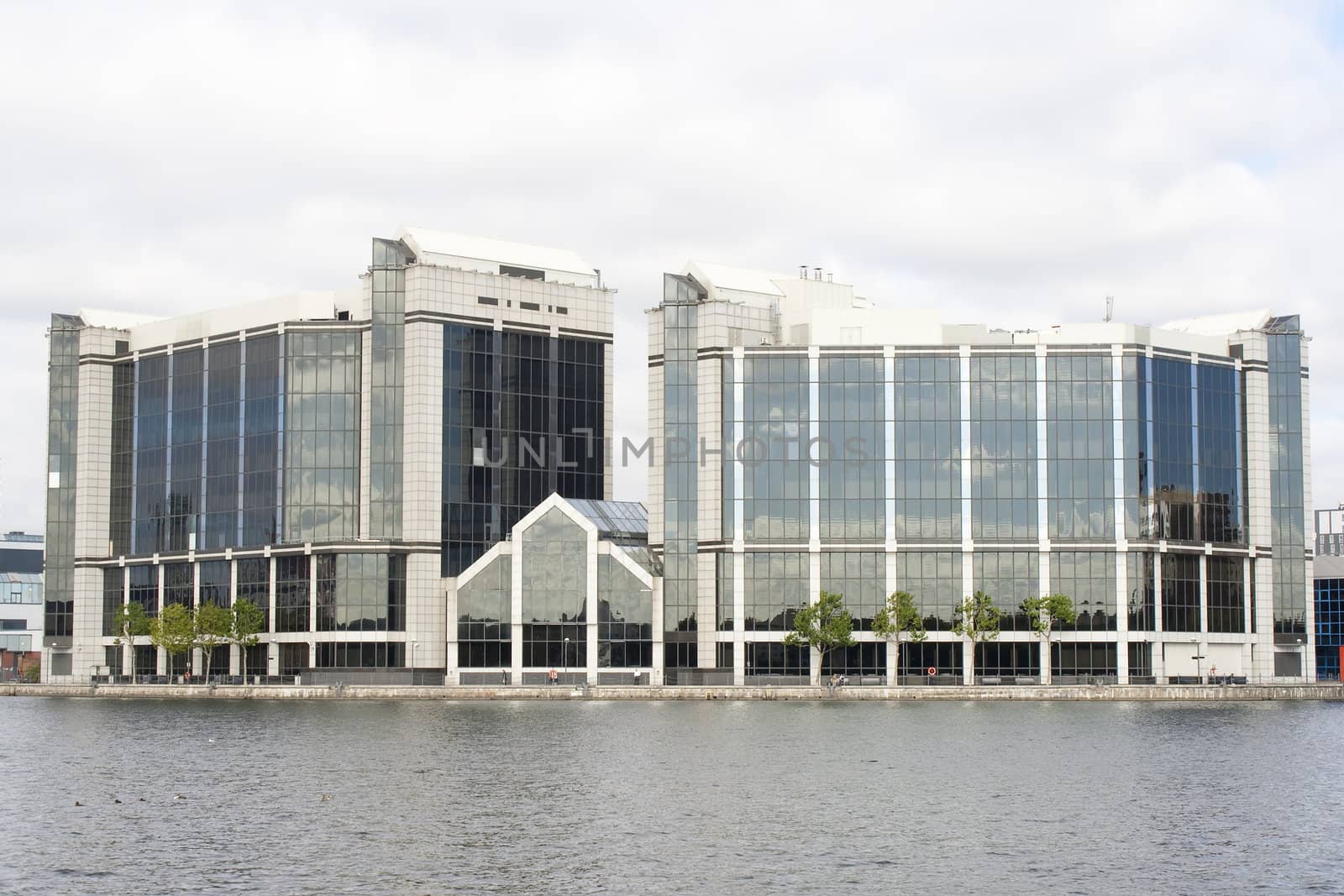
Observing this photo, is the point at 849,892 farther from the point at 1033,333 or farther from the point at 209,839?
the point at 1033,333

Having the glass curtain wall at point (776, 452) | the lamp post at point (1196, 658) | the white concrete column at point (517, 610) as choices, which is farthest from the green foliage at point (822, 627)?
the lamp post at point (1196, 658)

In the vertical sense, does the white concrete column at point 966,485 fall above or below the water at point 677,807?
above

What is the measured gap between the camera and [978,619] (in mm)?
171875

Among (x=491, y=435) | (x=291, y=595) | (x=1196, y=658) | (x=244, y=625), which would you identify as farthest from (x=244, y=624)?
(x=1196, y=658)

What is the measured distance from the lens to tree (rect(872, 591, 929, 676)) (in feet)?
564

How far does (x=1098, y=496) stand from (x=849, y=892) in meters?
122

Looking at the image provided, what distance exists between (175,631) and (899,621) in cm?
7427

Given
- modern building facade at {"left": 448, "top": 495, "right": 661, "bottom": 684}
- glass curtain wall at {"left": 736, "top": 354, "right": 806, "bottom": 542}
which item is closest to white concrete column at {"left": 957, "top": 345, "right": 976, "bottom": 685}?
glass curtain wall at {"left": 736, "top": 354, "right": 806, "bottom": 542}

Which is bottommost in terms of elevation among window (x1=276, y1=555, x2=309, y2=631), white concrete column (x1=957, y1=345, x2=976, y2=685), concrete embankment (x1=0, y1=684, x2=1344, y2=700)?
concrete embankment (x1=0, y1=684, x2=1344, y2=700)

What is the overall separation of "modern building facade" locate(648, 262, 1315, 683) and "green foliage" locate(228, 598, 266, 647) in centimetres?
4375

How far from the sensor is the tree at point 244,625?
612ft

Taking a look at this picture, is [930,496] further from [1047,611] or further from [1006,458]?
[1047,611]

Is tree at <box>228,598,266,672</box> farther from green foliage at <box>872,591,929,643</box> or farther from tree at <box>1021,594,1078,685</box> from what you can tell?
tree at <box>1021,594,1078,685</box>

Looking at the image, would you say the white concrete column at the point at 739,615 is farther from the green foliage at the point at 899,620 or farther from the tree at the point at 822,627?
the green foliage at the point at 899,620
